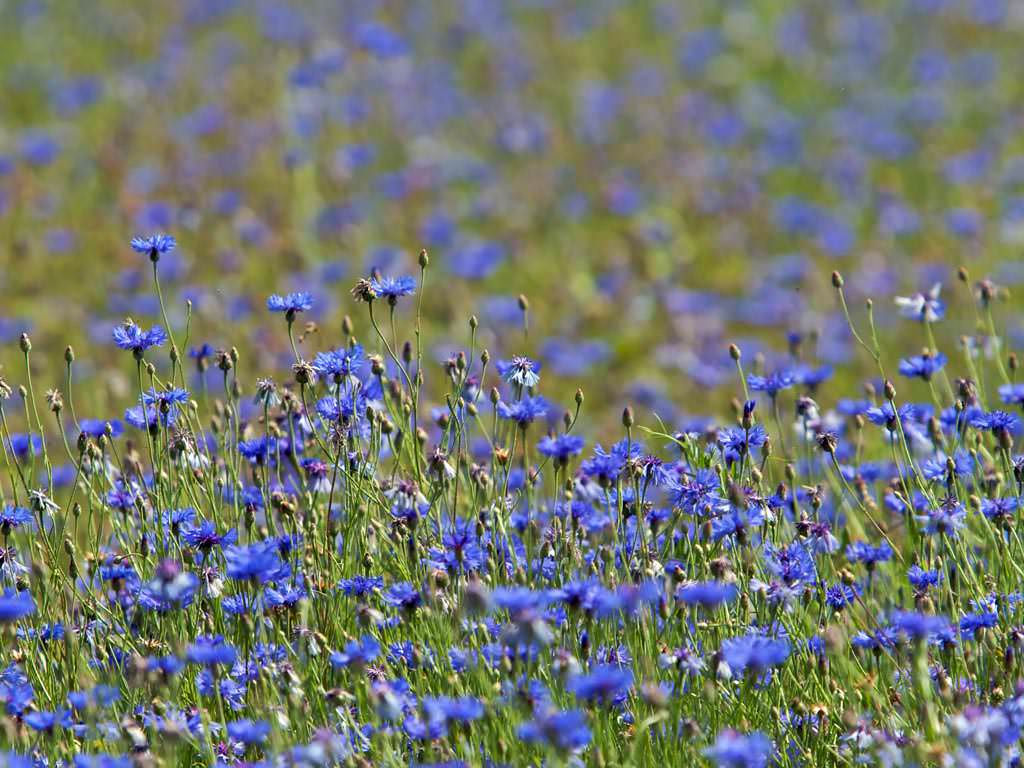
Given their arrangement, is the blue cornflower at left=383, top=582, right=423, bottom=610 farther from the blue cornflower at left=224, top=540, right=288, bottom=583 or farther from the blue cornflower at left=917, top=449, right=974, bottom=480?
the blue cornflower at left=917, top=449, right=974, bottom=480

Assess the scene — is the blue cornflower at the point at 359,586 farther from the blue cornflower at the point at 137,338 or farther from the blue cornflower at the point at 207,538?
the blue cornflower at the point at 137,338

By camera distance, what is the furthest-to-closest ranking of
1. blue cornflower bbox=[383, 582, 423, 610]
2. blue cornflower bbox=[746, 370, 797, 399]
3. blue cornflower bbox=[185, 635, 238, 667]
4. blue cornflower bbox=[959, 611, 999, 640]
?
blue cornflower bbox=[746, 370, 797, 399] → blue cornflower bbox=[383, 582, 423, 610] → blue cornflower bbox=[959, 611, 999, 640] → blue cornflower bbox=[185, 635, 238, 667]

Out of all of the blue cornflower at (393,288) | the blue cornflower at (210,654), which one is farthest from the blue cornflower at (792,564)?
the blue cornflower at (210,654)

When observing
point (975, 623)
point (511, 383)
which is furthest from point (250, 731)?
point (975, 623)

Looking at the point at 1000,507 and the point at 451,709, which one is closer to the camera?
the point at 451,709

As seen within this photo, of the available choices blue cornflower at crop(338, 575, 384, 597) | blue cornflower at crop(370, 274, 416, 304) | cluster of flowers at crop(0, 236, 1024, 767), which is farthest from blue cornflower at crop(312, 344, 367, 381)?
blue cornflower at crop(338, 575, 384, 597)

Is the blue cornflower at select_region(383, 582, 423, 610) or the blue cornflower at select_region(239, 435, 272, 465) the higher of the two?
the blue cornflower at select_region(239, 435, 272, 465)

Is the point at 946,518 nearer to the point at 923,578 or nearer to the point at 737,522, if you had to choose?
the point at 923,578
